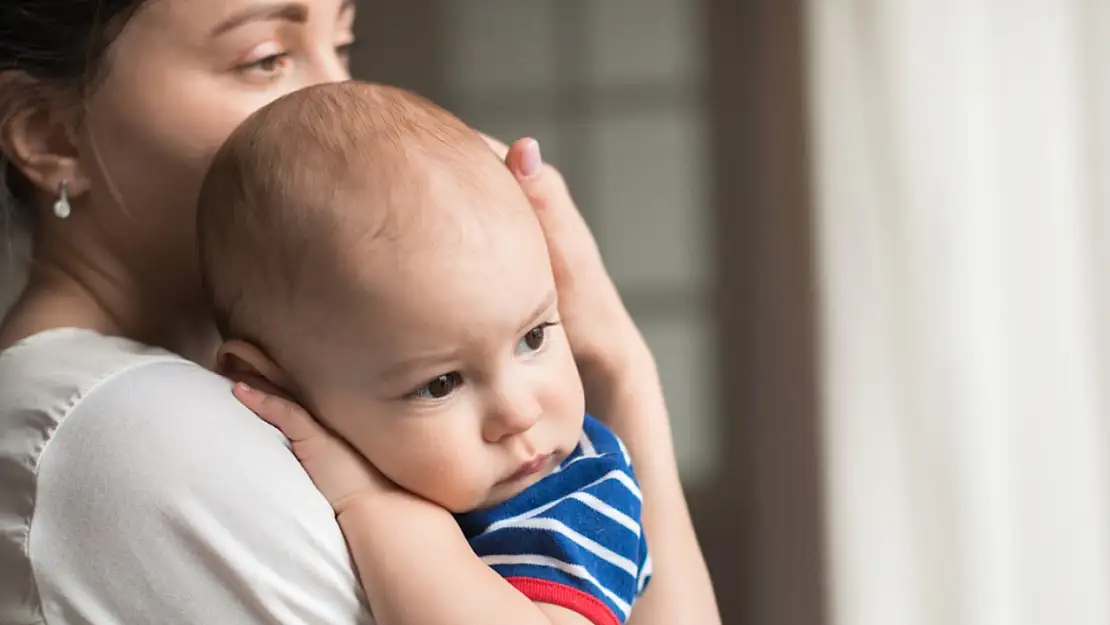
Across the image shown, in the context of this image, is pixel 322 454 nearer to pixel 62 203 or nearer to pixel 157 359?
pixel 157 359

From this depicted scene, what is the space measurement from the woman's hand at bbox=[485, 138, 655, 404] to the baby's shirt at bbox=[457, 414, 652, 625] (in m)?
0.23

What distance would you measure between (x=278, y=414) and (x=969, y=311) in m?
1.09

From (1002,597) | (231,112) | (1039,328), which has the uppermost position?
(231,112)

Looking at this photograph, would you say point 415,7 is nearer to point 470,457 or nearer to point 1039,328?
point 1039,328

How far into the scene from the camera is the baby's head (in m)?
0.83

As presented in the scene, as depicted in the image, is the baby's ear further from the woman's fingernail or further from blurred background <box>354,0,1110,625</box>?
blurred background <box>354,0,1110,625</box>

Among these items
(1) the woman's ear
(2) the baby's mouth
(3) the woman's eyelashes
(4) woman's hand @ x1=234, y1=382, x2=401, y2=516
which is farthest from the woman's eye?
(2) the baby's mouth

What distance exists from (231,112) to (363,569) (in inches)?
16.1

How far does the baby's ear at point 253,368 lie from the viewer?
0.87m

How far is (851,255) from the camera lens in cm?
190

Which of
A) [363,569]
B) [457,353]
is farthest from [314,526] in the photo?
[457,353]

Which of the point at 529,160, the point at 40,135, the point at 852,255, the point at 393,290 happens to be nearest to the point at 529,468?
the point at 393,290

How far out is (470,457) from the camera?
2.77 ft

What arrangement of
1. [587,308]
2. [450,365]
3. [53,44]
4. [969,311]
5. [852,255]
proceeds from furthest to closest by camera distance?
[852,255]
[969,311]
[587,308]
[53,44]
[450,365]
